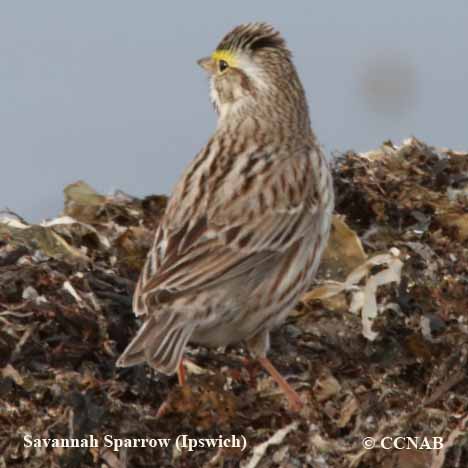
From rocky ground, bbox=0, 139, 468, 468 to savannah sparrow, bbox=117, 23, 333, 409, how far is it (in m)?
0.17

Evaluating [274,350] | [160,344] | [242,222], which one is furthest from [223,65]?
[160,344]

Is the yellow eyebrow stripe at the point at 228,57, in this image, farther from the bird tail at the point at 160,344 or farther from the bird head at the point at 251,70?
the bird tail at the point at 160,344

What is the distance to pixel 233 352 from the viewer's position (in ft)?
24.1

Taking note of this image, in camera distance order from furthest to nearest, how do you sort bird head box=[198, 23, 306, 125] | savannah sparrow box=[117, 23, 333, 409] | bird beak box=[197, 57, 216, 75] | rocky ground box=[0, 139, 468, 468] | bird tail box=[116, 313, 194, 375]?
1. bird beak box=[197, 57, 216, 75]
2. bird head box=[198, 23, 306, 125]
3. savannah sparrow box=[117, 23, 333, 409]
4. bird tail box=[116, 313, 194, 375]
5. rocky ground box=[0, 139, 468, 468]

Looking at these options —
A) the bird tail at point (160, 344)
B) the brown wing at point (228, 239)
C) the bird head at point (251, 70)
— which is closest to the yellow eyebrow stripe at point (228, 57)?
the bird head at point (251, 70)

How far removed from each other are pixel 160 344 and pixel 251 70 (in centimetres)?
209

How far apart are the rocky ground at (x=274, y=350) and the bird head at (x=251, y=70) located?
2.00ft

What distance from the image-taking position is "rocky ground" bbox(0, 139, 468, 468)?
6.10 m

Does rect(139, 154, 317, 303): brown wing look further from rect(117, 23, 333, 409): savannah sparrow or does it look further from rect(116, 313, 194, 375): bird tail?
rect(116, 313, 194, 375): bird tail

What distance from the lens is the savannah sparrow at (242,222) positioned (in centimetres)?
679

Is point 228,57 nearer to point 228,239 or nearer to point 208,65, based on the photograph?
point 208,65

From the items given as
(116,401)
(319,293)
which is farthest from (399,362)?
(116,401)

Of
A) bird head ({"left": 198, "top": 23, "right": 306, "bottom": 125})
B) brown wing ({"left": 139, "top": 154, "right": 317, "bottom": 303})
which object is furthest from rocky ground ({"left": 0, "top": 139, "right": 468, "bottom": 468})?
bird head ({"left": 198, "top": 23, "right": 306, "bottom": 125})

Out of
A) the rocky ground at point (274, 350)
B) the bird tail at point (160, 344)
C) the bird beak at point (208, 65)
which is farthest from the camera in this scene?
the bird beak at point (208, 65)
